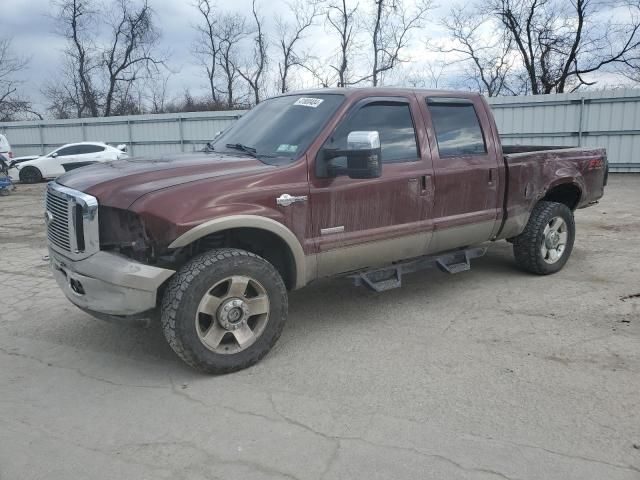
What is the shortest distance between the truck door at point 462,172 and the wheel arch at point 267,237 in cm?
142

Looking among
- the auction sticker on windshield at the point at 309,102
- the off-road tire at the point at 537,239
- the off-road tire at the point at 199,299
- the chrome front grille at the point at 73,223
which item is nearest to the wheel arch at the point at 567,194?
the off-road tire at the point at 537,239

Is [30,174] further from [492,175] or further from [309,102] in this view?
Answer: [492,175]

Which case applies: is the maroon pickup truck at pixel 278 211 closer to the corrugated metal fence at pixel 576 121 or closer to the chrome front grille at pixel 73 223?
the chrome front grille at pixel 73 223

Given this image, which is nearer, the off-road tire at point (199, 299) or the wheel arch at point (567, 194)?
the off-road tire at point (199, 299)

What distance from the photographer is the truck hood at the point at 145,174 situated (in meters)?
3.42

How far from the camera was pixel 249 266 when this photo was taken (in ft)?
11.9

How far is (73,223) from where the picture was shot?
11.6 feet

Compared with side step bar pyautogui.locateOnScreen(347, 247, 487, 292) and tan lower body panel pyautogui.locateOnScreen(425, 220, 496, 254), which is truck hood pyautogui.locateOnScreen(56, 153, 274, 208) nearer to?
side step bar pyautogui.locateOnScreen(347, 247, 487, 292)

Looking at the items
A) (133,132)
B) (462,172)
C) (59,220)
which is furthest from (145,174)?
(133,132)

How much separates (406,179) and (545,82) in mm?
27910

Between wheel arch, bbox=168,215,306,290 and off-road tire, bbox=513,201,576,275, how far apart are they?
9.21 ft

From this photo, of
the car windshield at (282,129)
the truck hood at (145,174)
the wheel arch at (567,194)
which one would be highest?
the car windshield at (282,129)

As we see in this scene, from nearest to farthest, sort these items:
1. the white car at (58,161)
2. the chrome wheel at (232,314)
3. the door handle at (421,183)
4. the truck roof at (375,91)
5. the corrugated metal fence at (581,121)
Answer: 1. the chrome wheel at (232,314)
2. the truck roof at (375,91)
3. the door handle at (421,183)
4. the corrugated metal fence at (581,121)
5. the white car at (58,161)

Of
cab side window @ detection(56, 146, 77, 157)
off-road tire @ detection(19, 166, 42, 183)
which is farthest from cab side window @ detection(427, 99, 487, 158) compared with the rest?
off-road tire @ detection(19, 166, 42, 183)
